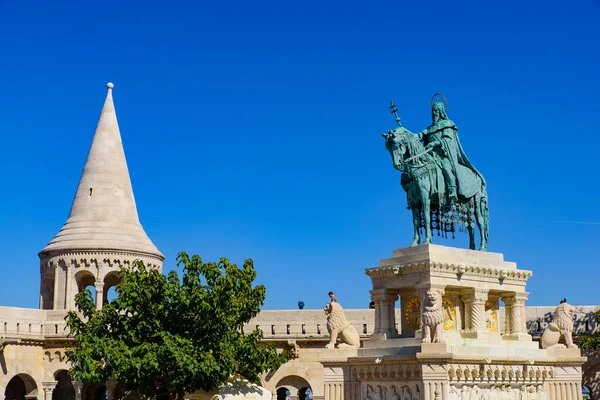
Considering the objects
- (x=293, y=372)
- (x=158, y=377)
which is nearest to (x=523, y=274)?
(x=158, y=377)

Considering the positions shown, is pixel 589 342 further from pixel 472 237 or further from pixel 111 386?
pixel 111 386

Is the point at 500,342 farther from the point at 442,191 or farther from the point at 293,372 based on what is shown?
the point at 293,372

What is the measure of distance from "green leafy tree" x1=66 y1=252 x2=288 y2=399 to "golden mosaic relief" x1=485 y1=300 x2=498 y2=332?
24.0 feet

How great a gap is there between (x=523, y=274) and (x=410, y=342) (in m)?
3.11

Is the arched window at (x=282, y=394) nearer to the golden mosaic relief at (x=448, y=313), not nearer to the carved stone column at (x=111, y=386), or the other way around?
the carved stone column at (x=111, y=386)

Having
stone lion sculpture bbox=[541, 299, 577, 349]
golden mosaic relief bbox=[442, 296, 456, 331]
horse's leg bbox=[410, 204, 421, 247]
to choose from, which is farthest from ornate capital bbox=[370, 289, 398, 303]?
stone lion sculpture bbox=[541, 299, 577, 349]

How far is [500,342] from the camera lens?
50.4 feet

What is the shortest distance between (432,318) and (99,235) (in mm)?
17304

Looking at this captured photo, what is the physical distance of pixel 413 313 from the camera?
1538 centimetres

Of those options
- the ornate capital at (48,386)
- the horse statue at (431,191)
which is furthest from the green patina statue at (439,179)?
the ornate capital at (48,386)

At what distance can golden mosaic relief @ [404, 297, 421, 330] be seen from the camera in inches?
601

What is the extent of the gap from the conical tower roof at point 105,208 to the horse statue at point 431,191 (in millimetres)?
15194

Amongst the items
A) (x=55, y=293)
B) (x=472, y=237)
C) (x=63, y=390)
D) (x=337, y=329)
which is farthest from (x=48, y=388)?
(x=472, y=237)

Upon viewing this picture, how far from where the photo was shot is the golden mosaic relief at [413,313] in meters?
15.3
